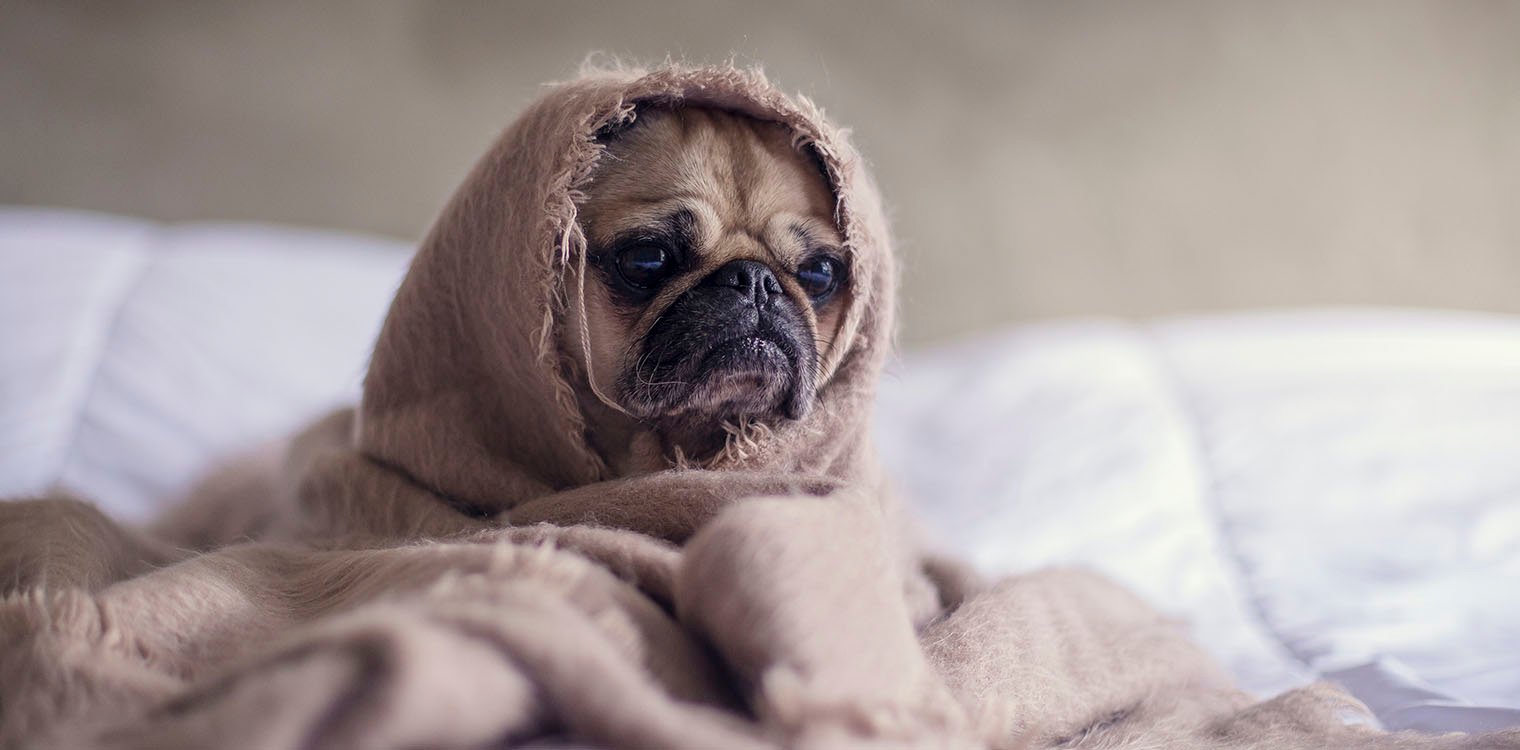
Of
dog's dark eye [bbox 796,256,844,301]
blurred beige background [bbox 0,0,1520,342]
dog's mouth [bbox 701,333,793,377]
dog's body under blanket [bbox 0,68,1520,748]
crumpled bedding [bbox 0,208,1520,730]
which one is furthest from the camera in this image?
blurred beige background [bbox 0,0,1520,342]

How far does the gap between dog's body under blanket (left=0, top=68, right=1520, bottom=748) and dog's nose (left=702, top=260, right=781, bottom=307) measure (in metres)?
0.12

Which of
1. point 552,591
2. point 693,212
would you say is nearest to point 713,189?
point 693,212

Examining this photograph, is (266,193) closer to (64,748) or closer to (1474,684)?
(64,748)

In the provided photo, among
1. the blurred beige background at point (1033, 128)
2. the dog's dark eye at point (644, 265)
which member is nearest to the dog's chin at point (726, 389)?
the dog's dark eye at point (644, 265)

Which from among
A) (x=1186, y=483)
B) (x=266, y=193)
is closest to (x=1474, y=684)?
(x=1186, y=483)

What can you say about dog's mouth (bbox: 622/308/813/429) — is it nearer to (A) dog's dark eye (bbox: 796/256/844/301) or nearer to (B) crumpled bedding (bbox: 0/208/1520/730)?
(A) dog's dark eye (bbox: 796/256/844/301)

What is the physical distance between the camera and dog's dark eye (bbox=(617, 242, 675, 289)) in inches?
47.3

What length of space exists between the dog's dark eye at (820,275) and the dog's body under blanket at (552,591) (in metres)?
0.03

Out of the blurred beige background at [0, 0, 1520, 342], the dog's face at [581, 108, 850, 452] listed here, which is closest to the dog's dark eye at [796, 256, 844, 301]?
the dog's face at [581, 108, 850, 452]

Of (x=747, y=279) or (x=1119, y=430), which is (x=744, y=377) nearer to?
(x=747, y=279)

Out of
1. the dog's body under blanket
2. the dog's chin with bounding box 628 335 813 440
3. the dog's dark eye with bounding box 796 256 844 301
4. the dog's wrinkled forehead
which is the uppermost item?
the dog's wrinkled forehead

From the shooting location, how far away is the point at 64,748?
0.60m

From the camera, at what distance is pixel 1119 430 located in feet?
6.79

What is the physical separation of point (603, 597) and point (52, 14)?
2.48 meters
